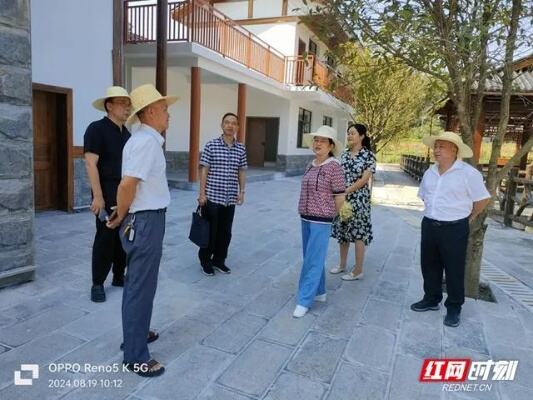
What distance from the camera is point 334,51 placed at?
4.33 meters

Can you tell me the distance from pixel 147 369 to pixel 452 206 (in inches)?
95.3

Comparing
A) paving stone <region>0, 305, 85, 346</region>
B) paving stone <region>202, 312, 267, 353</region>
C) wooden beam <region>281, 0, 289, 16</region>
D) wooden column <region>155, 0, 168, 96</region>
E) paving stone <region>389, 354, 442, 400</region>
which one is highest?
wooden beam <region>281, 0, 289, 16</region>

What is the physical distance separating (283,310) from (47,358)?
67.1 inches

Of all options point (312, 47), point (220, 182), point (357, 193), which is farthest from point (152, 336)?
point (312, 47)

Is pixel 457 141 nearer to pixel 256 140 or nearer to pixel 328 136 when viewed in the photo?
pixel 328 136

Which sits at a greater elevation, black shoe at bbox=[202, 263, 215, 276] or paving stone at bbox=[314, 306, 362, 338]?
black shoe at bbox=[202, 263, 215, 276]

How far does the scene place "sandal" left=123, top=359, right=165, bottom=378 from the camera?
2.36 metres

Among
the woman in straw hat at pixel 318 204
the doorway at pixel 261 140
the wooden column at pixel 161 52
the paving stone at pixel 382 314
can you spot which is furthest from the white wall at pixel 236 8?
the paving stone at pixel 382 314

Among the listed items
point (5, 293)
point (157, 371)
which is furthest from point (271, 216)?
point (157, 371)

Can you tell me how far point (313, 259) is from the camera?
3326 millimetres

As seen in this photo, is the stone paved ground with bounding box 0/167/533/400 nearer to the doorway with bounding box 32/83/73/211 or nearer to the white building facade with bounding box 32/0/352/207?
the doorway with bounding box 32/83/73/211

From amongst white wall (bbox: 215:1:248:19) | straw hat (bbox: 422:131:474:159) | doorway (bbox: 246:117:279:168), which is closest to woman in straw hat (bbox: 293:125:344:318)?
straw hat (bbox: 422:131:474:159)

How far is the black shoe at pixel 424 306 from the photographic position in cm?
353

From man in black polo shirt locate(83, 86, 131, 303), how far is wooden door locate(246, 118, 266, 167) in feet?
44.6
